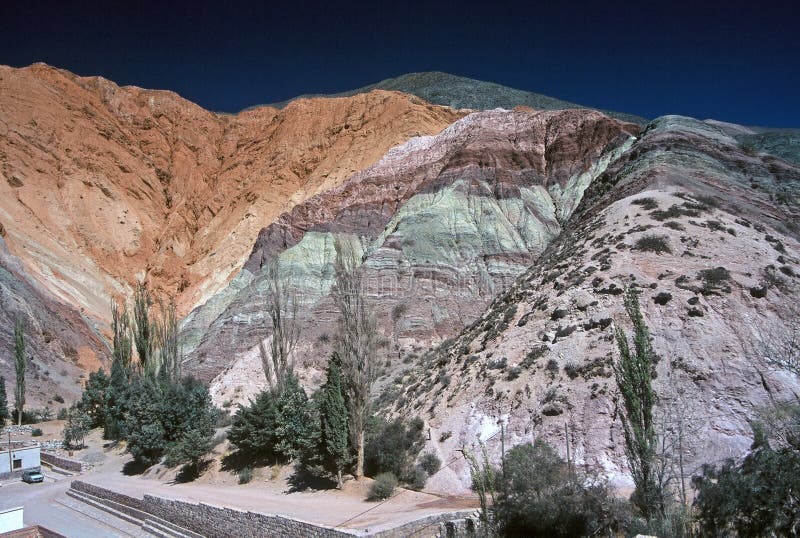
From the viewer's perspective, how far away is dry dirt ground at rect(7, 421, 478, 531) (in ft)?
54.0

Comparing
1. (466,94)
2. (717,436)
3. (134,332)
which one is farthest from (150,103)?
(717,436)

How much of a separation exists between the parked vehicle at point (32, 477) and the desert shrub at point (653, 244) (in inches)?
1222

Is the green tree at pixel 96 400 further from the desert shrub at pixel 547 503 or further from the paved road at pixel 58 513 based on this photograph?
the desert shrub at pixel 547 503

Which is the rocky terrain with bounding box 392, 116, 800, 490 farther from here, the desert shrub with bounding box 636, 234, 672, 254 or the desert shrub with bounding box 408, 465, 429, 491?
the desert shrub with bounding box 408, 465, 429, 491

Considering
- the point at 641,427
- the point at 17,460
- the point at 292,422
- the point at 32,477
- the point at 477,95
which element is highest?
the point at 477,95

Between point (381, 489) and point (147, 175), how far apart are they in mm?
90630

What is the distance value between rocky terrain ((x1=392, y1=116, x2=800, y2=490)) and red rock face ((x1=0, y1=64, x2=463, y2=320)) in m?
53.5

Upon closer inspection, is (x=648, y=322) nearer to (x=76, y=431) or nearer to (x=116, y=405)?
(x=76, y=431)

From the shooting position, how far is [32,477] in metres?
31.3

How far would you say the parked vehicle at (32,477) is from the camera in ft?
103

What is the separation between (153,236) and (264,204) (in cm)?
1780

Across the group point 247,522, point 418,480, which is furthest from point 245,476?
point 418,480

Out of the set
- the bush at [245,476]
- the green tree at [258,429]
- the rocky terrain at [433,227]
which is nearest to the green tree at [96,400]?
the rocky terrain at [433,227]

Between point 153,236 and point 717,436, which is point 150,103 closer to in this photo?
point 153,236
